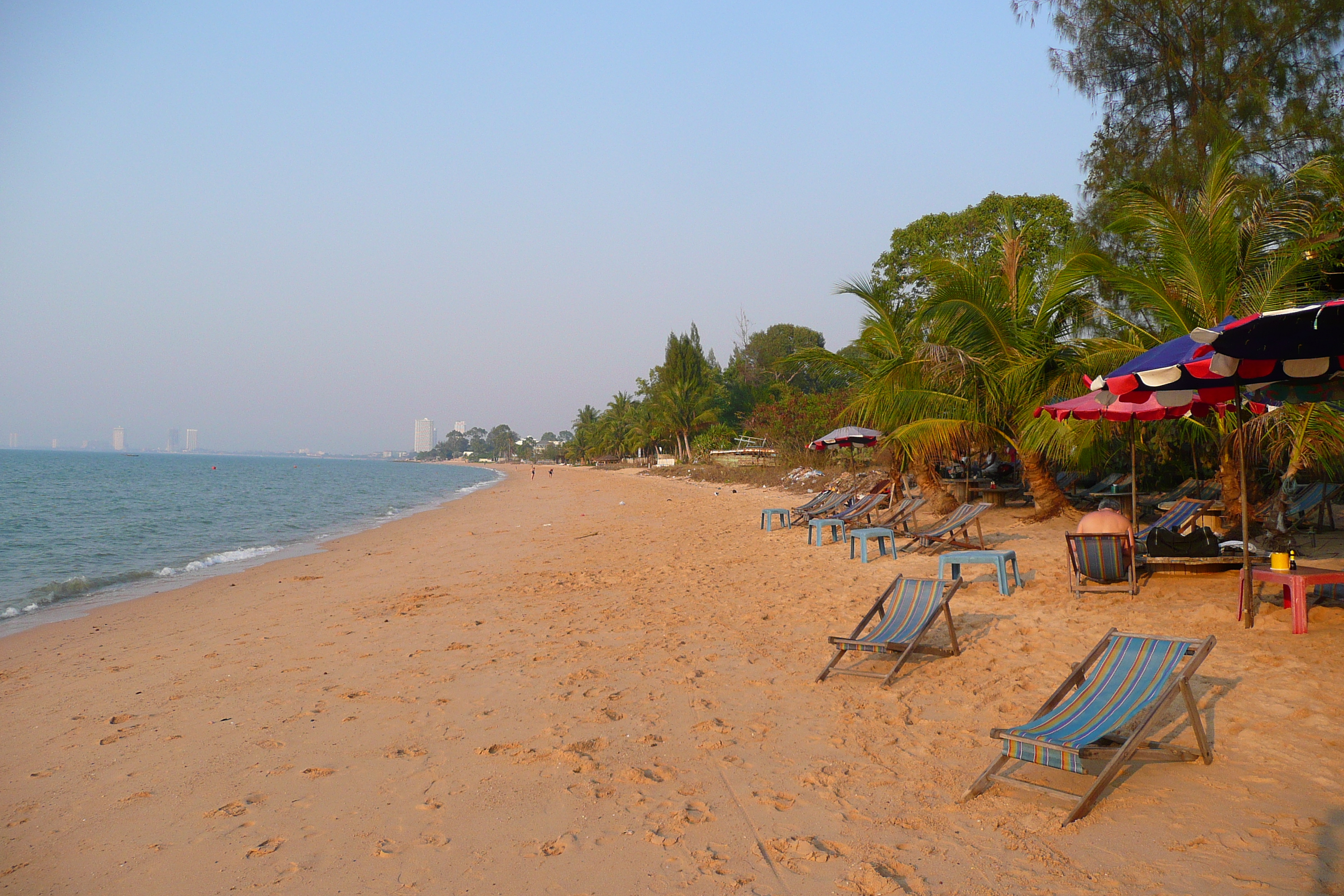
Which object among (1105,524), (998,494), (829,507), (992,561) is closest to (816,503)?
(829,507)

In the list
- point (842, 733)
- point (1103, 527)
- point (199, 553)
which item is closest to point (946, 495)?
point (1103, 527)

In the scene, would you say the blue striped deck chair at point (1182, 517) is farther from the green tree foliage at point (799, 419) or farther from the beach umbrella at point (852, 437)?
the green tree foliage at point (799, 419)

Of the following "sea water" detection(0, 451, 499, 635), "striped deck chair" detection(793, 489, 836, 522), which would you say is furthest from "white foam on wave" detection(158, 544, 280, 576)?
"striped deck chair" detection(793, 489, 836, 522)

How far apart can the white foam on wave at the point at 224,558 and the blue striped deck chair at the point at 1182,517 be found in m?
14.0

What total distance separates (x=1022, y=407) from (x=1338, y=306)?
334 inches

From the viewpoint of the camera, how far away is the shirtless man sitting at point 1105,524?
22.3ft

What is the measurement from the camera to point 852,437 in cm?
1406

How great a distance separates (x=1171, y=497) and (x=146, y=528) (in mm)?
22978

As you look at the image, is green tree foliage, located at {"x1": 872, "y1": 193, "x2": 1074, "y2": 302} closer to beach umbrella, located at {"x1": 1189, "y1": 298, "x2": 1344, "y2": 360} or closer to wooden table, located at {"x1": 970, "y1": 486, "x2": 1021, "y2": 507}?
wooden table, located at {"x1": 970, "y1": 486, "x2": 1021, "y2": 507}

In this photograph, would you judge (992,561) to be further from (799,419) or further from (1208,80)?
(799,419)

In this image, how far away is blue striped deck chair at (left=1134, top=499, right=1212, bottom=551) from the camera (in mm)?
8359

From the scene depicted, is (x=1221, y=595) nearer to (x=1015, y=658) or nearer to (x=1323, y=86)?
(x=1015, y=658)

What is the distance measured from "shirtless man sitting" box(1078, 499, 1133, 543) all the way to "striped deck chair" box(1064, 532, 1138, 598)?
6cm

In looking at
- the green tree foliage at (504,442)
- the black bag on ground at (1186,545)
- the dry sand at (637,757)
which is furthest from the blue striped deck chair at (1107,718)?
the green tree foliage at (504,442)
